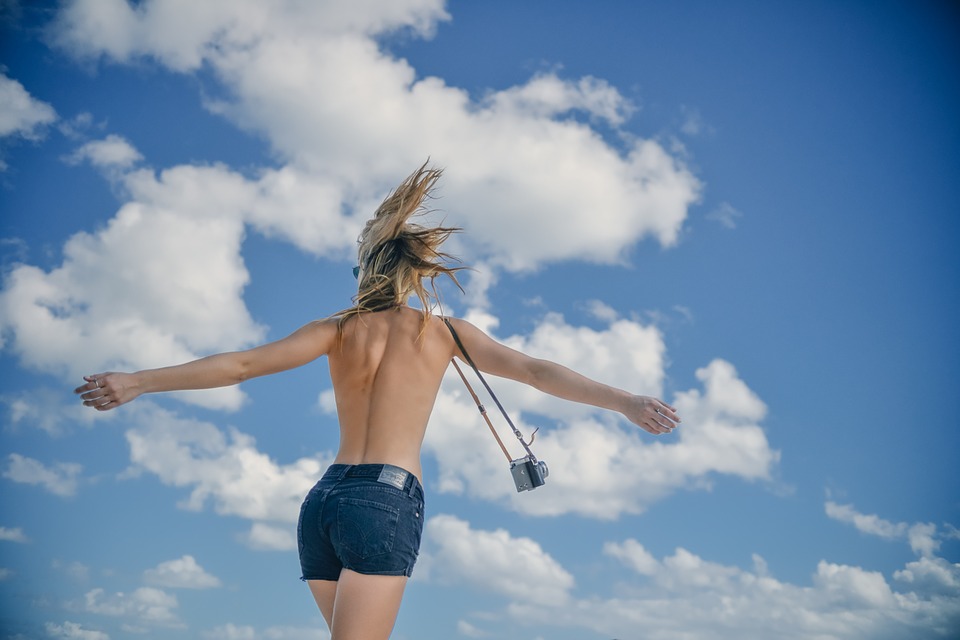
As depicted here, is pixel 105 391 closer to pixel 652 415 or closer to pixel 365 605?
pixel 365 605

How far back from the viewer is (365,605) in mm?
4555

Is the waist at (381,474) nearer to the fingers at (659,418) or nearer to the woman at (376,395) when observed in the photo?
the woman at (376,395)

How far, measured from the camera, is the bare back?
4883 millimetres

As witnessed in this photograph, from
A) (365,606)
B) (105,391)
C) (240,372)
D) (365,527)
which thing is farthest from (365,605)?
(105,391)

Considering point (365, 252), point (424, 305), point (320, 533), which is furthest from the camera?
point (365, 252)

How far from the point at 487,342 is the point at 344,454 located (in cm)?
122

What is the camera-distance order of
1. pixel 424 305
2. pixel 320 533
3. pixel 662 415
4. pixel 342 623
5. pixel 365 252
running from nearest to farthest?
pixel 342 623
pixel 320 533
pixel 662 415
pixel 424 305
pixel 365 252

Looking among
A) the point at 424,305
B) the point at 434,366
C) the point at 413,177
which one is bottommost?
the point at 434,366

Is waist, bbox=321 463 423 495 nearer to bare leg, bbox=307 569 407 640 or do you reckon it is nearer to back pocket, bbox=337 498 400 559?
back pocket, bbox=337 498 400 559

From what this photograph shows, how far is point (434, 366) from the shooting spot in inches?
208

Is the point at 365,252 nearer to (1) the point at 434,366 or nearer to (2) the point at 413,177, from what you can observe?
(2) the point at 413,177

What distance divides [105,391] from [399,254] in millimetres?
2074

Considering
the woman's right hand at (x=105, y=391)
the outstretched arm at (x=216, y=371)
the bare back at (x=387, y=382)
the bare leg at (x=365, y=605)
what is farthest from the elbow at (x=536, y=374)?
the woman's right hand at (x=105, y=391)

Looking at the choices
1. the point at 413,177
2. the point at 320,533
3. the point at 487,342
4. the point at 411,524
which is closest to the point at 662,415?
the point at 487,342
